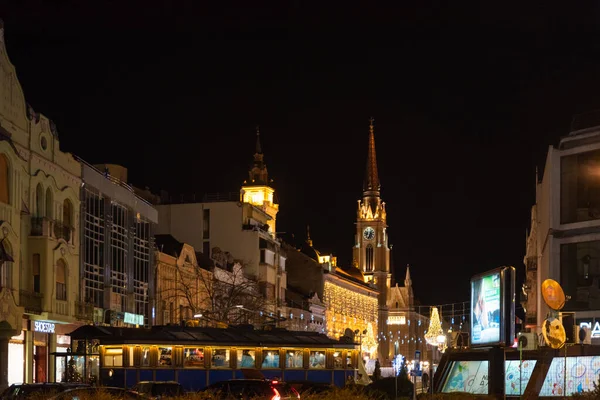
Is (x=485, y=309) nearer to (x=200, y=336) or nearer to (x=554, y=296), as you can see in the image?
(x=554, y=296)

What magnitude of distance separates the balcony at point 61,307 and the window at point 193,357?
10.5m

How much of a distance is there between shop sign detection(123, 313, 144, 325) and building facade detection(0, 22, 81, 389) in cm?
674

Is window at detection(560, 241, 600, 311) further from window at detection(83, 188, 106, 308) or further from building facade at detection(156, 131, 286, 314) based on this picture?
building facade at detection(156, 131, 286, 314)

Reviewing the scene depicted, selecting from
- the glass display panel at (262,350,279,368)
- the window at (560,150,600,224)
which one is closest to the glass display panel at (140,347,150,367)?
the glass display panel at (262,350,279,368)

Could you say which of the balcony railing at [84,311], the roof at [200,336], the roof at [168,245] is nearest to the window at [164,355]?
the roof at [200,336]

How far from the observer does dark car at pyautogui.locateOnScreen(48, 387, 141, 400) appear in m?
26.8

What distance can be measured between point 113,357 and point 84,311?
13.8m

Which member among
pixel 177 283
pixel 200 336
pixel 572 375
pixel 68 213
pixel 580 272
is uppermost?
pixel 68 213

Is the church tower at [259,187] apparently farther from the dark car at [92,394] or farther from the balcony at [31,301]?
the dark car at [92,394]

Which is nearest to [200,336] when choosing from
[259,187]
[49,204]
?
[49,204]

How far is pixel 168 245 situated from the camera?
87.5m

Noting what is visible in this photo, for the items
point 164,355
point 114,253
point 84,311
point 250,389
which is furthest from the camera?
point 114,253

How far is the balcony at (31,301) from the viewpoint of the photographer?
177ft

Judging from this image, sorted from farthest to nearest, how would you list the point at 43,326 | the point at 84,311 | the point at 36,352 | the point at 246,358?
the point at 84,311, the point at 36,352, the point at 43,326, the point at 246,358
